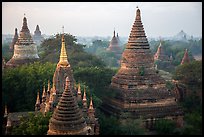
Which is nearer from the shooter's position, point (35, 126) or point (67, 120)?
point (67, 120)

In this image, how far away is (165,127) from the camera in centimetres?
2073

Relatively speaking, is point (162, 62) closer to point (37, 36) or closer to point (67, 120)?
point (37, 36)

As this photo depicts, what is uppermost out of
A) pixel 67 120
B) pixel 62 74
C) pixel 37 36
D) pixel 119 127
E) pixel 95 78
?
pixel 37 36

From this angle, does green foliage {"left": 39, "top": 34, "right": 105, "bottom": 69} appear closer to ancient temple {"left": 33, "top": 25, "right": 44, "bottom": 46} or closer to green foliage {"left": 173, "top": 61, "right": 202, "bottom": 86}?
green foliage {"left": 173, "top": 61, "right": 202, "bottom": 86}

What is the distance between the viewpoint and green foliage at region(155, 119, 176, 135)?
20.0 metres

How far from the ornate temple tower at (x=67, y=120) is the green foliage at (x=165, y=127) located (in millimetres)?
6014

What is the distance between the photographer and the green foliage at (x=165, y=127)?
2002cm

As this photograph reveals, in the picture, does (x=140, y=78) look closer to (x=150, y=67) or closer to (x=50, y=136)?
(x=150, y=67)

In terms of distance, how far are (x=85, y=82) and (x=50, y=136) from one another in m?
11.0

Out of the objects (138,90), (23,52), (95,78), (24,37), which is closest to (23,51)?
(23,52)

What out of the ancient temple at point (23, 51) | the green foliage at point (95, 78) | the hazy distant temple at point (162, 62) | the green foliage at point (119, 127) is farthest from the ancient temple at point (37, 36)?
the green foliage at point (119, 127)

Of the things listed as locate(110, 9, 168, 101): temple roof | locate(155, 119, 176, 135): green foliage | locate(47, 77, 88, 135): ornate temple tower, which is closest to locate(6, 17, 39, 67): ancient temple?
locate(110, 9, 168, 101): temple roof

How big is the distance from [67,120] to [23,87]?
1018cm

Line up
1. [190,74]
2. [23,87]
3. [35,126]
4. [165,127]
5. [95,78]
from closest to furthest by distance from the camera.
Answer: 1. [35,126]
2. [165,127]
3. [23,87]
4. [95,78]
5. [190,74]
